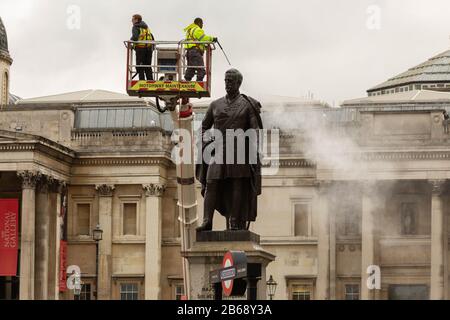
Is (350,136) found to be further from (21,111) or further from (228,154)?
(228,154)

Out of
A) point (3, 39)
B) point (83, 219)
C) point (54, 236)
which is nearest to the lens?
point (54, 236)

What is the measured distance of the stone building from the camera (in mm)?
86812

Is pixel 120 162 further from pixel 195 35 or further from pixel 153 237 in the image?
pixel 195 35

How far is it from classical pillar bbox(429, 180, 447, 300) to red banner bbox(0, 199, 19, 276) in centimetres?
2059

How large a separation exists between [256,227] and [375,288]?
23.3 ft

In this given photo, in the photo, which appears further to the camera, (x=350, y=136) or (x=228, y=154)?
(x=350, y=136)

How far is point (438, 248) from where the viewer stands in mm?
85875

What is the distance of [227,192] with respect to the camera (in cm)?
2575

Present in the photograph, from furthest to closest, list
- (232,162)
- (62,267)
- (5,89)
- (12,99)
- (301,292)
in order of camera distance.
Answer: (12,99), (5,89), (301,292), (62,267), (232,162)

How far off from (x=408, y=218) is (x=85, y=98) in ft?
67.2

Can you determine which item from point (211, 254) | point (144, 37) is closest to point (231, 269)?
point (211, 254)

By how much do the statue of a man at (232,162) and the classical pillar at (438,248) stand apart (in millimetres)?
61009

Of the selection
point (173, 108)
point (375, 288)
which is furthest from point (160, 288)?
point (173, 108)

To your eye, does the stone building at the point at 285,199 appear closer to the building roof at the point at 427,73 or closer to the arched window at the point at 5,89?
the arched window at the point at 5,89
